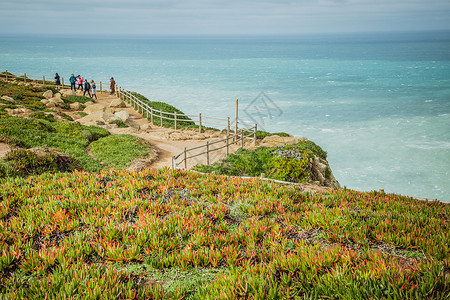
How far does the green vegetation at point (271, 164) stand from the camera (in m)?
14.8

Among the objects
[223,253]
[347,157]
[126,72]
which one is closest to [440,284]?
[223,253]

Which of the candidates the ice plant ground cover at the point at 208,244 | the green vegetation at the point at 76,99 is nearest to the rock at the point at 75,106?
the green vegetation at the point at 76,99

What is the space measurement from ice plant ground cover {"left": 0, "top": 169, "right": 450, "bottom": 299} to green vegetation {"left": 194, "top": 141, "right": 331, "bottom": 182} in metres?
7.00

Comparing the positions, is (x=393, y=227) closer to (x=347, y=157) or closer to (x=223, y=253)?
(x=223, y=253)

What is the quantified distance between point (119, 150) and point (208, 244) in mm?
13994

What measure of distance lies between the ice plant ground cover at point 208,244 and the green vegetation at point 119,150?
330 inches

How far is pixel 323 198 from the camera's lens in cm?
756

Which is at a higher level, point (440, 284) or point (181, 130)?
point (440, 284)

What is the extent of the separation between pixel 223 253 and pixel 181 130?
21.7 meters

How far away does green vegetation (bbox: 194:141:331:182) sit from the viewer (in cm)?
1478

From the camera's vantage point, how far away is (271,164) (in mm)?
15641

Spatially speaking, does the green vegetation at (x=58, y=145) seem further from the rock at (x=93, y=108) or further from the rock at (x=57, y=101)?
the rock at (x=57, y=101)

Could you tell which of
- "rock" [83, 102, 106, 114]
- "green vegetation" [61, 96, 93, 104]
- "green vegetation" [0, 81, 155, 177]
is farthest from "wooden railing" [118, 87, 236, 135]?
"green vegetation" [0, 81, 155, 177]

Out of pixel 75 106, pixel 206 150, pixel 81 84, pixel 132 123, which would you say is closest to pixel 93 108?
pixel 75 106
